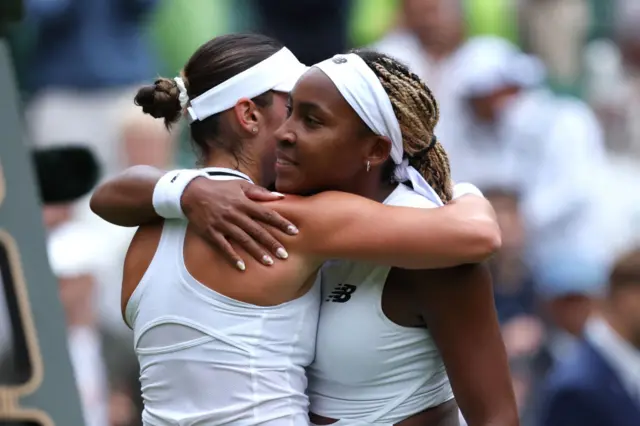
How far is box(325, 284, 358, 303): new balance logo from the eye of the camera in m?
3.01

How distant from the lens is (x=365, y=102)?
2916 mm

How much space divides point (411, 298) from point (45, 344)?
103 centimetres

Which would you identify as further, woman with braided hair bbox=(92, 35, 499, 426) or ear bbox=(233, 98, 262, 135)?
ear bbox=(233, 98, 262, 135)

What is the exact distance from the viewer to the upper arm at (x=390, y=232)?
286 centimetres

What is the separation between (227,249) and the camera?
116 inches

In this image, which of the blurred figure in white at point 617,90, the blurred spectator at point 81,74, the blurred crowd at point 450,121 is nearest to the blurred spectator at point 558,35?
the blurred figure in white at point 617,90

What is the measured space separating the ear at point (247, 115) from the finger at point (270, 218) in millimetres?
246

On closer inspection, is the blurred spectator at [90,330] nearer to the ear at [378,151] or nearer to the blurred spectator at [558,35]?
the blurred spectator at [558,35]

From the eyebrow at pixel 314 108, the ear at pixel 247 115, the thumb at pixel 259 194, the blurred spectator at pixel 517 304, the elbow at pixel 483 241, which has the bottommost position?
the blurred spectator at pixel 517 304

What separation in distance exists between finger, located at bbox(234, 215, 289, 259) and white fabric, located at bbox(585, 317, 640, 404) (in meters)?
Result: 2.28

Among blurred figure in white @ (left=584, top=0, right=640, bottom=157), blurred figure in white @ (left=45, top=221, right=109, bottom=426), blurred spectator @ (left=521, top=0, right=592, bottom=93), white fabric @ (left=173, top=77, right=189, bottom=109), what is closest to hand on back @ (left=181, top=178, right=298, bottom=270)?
white fabric @ (left=173, top=77, right=189, bottom=109)

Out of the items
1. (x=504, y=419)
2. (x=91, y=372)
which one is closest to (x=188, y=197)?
(x=504, y=419)

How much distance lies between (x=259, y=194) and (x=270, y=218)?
0.25 ft

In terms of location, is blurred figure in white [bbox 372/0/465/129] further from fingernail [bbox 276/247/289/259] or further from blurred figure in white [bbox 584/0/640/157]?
fingernail [bbox 276/247/289/259]
